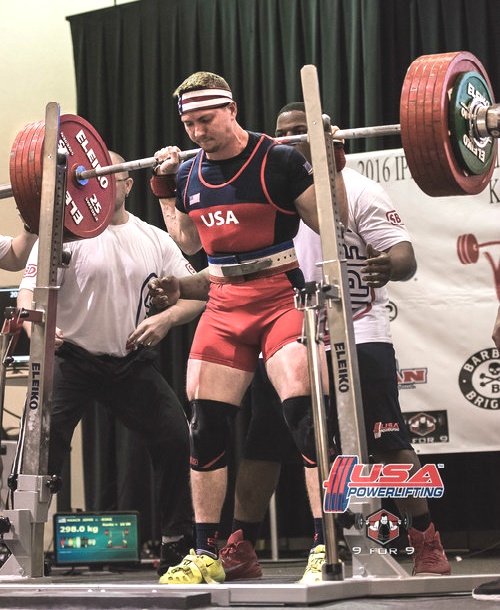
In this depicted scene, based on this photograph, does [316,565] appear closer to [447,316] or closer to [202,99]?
[202,99]

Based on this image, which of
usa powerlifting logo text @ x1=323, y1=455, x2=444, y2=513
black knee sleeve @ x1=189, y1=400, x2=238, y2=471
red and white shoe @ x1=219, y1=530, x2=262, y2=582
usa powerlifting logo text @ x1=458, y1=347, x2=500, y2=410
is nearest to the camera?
usa powerlifting logo text @ x1=323, y1=455, x2=444, y2=513

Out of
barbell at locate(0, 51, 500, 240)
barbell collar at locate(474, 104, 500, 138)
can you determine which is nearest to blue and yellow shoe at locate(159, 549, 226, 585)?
barbell at locate(0, 51, 500, 240)

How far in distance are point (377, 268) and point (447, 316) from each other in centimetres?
168

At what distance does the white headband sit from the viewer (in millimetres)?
3398

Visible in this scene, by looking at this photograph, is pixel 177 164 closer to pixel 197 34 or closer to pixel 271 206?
pixel 271 206

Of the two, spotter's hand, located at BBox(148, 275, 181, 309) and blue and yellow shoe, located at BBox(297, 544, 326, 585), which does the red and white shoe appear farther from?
spotter's hand, located at BBox(148, 275, 181, 309)

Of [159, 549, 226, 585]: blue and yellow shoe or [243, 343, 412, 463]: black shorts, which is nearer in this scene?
[159, 549, 226, 585]: blue and yellow shoe

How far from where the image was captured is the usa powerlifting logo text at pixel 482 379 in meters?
4.87

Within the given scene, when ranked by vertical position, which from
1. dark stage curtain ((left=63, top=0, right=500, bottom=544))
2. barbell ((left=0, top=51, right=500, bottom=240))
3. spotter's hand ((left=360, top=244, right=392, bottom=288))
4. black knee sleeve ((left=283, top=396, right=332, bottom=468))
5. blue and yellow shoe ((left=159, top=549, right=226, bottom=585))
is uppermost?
dark stage curtain ((left=63, top=0, right=500, bottom=544))

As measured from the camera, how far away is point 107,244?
14.5 ft

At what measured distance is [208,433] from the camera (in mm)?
3385

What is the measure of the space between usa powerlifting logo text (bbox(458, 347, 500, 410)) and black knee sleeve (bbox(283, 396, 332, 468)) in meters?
1.87

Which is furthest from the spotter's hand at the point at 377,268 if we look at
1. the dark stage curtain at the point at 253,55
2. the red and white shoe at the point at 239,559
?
the dark stage curtain at the point at 253,55

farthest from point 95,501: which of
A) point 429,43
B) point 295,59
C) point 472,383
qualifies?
point 429,43
